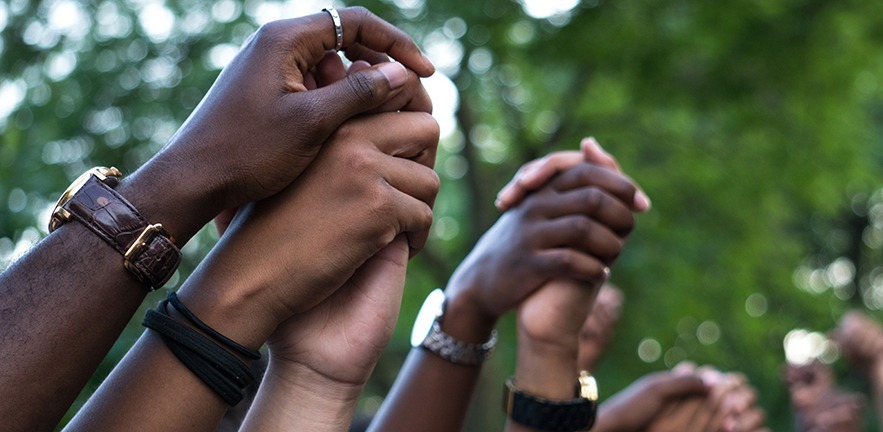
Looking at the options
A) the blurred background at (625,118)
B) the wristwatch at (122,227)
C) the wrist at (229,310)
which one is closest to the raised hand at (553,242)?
the wrist at (229,310)

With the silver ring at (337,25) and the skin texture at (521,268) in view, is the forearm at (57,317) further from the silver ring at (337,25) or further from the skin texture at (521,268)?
the skin texture at (521,268)

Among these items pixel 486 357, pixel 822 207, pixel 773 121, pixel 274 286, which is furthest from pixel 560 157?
pixel 822 207

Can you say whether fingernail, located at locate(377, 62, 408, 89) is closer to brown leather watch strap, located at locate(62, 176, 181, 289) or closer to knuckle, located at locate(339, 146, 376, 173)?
knuckle, located at locate(339, 146, 376, 173)

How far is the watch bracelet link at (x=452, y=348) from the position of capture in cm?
248

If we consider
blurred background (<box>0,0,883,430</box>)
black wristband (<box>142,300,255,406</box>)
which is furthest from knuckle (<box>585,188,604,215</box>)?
blurred background (<box>0,0,883,430</box>)

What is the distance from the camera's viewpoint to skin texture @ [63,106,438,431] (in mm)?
1367

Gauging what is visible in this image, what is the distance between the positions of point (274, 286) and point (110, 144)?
679cm

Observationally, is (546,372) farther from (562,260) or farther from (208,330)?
(208,330)

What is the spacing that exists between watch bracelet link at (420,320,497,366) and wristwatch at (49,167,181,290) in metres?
1.19

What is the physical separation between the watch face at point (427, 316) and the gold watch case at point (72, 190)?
1.22m

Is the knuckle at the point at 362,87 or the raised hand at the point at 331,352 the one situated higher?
the knuckle at the point at 362,87

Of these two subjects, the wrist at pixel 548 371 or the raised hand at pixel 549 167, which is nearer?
the wrist at pixel 548 371

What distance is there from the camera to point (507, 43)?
8.29 m

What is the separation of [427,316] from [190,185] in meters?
1.27
